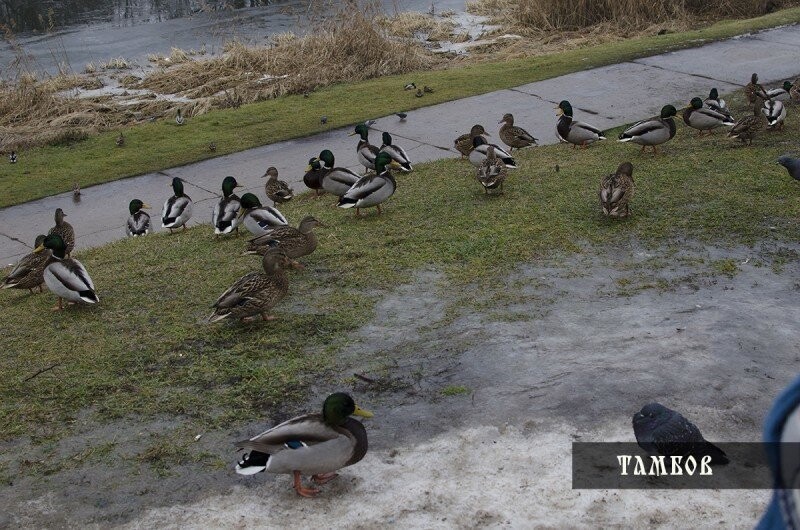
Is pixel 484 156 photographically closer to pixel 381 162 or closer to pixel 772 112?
pixel 381 162

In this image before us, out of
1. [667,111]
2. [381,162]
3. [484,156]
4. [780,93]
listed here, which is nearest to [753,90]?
[780,93]

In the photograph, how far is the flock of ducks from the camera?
463 cm

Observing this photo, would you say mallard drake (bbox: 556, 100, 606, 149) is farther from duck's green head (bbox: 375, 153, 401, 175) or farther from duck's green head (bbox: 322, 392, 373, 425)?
duck's green head (bbox: 322, 392, 373, 425)

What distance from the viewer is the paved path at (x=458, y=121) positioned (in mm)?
10852

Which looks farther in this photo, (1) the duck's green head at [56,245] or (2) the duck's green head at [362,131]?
(2) the duck's green head at [362,131]

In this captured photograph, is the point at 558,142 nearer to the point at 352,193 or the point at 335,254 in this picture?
the point at 352,193

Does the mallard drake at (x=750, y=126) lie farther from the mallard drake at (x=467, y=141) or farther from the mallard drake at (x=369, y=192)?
the mallard drake at (x=369, y=192)

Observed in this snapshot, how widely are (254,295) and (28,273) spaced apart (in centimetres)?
276

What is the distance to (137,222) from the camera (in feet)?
32.8

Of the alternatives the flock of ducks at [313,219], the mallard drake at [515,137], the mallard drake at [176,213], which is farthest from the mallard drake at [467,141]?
the mallard drake at [176,213]

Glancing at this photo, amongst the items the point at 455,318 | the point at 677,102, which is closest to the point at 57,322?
the point at 455,318

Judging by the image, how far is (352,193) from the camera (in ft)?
31.3

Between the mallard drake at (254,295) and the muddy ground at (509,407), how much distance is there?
74 centimetres

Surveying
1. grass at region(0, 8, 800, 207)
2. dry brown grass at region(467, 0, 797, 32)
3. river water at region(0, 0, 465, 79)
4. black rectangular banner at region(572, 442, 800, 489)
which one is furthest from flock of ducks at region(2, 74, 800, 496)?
river water at region(0, 0, 465, 79)
